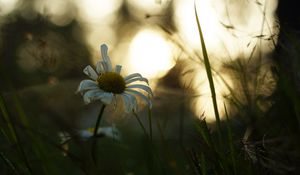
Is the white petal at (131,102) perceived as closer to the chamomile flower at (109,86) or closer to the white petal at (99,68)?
the chamomile flower at (109,86)

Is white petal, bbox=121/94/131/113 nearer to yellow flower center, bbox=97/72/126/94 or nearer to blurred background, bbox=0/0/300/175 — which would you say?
yellow flower center, bbox=97/72/126/94

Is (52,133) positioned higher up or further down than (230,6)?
further down

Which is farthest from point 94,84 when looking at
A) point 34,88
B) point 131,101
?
point 34,88

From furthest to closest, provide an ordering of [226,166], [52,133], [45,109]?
[52,133] < [226,166] < [45,109]

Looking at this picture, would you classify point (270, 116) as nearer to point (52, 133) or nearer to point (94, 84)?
point (94, 84)

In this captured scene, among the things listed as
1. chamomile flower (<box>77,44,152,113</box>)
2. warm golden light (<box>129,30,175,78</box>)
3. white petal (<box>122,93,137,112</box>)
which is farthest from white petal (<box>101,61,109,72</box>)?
warm golden light (<box>129,30,175,78</box>)

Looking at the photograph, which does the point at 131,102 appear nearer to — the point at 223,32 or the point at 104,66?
the point at 104,66

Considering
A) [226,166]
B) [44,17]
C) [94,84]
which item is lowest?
[226,166]

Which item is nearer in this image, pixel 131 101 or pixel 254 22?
pixel 131 101
